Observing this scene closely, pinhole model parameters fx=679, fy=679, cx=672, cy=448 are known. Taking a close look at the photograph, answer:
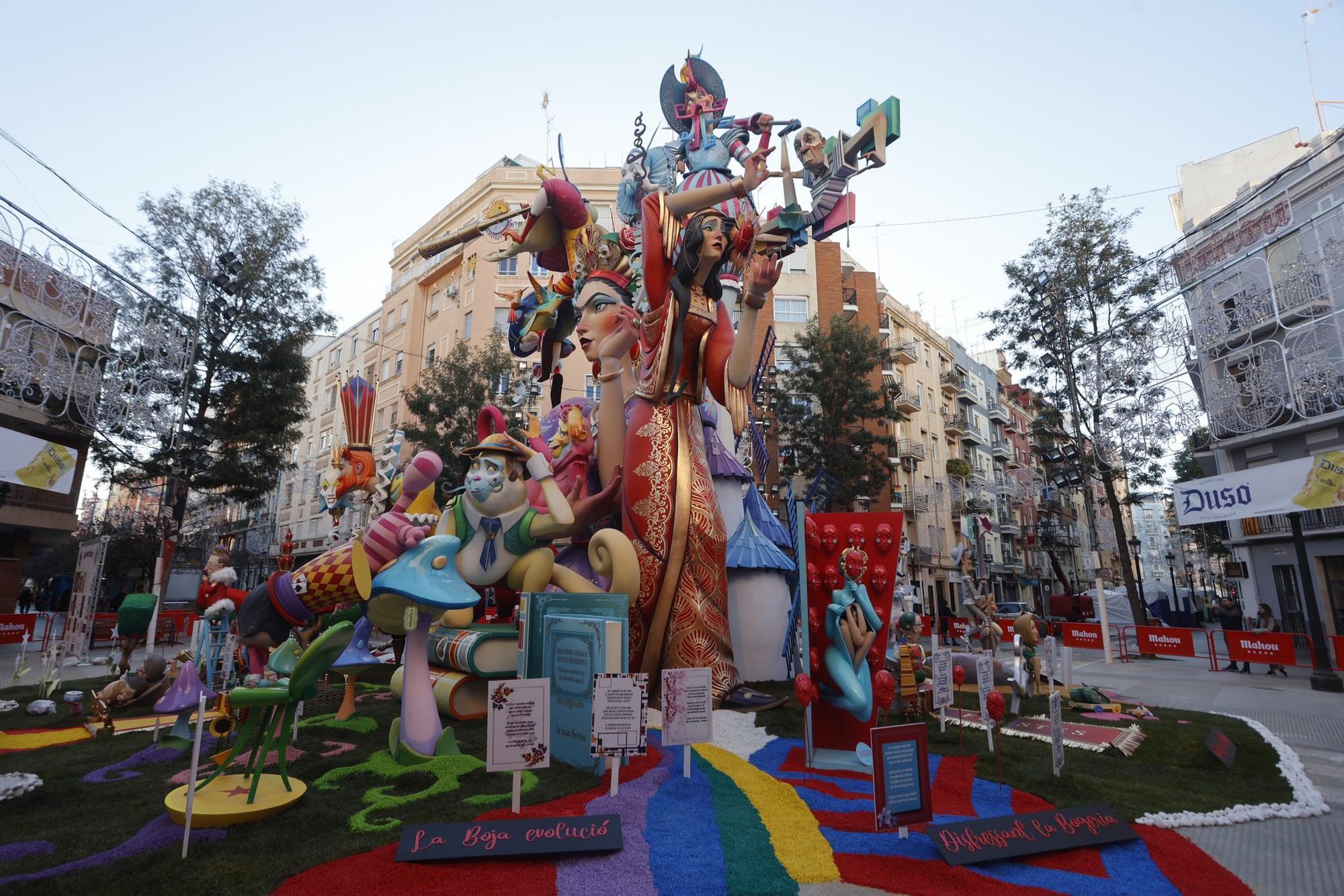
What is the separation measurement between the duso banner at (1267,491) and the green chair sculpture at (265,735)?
15.3 metres

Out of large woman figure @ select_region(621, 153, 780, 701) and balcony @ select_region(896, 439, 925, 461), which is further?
balcony @ select_region(896, 439, 925, 461)

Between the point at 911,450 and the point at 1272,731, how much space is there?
27411 mm

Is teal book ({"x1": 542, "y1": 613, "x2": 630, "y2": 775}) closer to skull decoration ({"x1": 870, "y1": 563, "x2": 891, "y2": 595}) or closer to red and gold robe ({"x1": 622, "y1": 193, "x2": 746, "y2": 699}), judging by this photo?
red and gold robe ({"x1": 622, "y1": 193, "x2": 746, "y2": 699})

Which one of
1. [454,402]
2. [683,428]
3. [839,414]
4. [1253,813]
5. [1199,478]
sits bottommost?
[1253,813]

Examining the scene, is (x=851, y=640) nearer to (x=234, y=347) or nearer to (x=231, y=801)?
(x=231, y=801)

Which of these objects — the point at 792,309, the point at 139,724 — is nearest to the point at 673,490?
the point at 139,724

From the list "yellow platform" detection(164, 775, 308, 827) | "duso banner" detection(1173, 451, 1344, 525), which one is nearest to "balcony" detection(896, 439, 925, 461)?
"duso banner" detection(1173, 451, 1344, 525)

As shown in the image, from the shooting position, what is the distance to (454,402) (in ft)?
66.2

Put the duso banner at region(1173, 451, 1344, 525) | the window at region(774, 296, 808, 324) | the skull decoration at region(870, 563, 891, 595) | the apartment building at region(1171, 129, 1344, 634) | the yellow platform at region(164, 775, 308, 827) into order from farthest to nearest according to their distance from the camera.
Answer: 1. the window at region(774, 296, 808, 324)
2. the apartment building at region(1171, 129, 1344, 634)
3. the duso banner at region(1173, 451, 1344, 525)
4. the skull decoration at region(870, 563, 891, 595)
5. the yellow platform at region(164, 775, 308, 827)

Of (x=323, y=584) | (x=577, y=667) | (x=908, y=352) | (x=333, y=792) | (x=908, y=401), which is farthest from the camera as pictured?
(x=908, y=352)

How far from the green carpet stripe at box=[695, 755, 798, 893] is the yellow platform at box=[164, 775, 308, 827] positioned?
9.57 ft

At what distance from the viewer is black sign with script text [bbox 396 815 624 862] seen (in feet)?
12.6

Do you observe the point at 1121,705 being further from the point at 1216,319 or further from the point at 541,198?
the point at 1216,319

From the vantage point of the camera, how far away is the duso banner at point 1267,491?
1198cm
